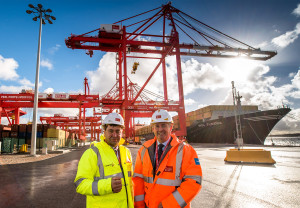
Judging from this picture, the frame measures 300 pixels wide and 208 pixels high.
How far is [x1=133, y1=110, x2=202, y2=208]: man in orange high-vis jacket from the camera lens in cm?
181

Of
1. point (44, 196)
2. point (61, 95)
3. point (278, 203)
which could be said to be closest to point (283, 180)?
point (278, 203)

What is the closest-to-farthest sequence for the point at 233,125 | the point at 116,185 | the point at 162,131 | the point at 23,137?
the point at 116,185 < the point at 162,131 < the point at 23,137 < the point at 233,125

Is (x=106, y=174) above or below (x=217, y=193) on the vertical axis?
above

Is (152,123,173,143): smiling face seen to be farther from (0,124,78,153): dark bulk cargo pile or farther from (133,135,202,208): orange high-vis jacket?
(0,124,78,153): dark bulk cargo pile

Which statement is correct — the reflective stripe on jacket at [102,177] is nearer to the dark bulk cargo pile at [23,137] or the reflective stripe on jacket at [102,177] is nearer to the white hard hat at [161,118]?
the white hard hat at [161,118]

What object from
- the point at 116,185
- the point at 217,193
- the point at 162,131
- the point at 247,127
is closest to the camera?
the point at 116,185

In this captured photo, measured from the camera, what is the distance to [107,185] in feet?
5.64

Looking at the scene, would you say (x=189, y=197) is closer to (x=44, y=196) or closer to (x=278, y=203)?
(x=278, y=203)

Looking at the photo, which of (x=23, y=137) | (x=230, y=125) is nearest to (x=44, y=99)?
(x=23, y=137)

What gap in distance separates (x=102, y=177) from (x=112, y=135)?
1.60 feet

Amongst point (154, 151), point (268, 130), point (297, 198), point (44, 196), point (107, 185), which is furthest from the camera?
point (268, 130)

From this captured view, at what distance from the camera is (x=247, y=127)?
2328cm

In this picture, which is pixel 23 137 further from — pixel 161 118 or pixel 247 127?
pixel 247 127

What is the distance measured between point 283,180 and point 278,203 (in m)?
2.28
